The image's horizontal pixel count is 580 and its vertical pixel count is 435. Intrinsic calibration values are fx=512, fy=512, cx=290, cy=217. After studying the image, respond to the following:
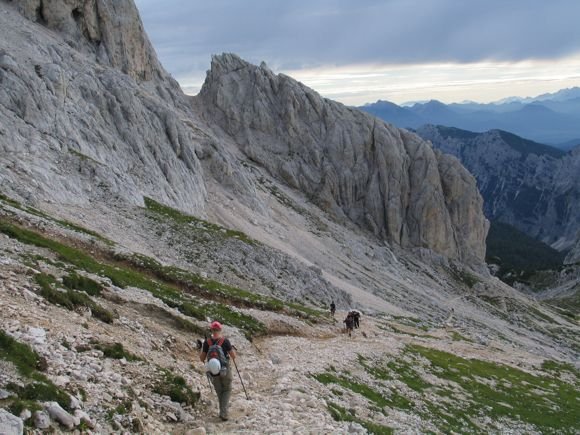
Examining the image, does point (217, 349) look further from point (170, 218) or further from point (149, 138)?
point (149, 138)

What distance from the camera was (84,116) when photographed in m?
68.4

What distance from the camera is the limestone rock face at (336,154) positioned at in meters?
145

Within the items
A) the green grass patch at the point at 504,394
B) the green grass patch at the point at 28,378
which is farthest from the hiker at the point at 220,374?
the green grass patch at the point at 504,394

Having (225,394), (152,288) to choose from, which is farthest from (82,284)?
(225,394)

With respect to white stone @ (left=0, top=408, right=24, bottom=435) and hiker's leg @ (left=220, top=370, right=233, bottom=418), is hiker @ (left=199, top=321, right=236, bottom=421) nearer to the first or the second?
hiker's leg @ (left=220, top=370, right=233, bottom=418)

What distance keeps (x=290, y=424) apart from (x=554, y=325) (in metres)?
128

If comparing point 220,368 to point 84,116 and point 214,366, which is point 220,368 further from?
point 84,116

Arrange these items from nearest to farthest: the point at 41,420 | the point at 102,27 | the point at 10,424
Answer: the point at 10,424 → the point at 41,420 → the point at 102,27

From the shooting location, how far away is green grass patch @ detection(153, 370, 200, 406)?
17.1 m

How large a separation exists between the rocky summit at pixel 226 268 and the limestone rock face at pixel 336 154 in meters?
0.61

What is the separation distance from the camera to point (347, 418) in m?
20.2

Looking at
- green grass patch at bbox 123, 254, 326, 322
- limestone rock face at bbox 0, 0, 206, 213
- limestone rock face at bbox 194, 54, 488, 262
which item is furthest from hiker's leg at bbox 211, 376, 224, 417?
limestone rock face at bbox 194, 54, 488, 262

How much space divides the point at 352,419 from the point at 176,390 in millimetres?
7380

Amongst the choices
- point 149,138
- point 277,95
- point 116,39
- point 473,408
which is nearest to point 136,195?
point 149,138
